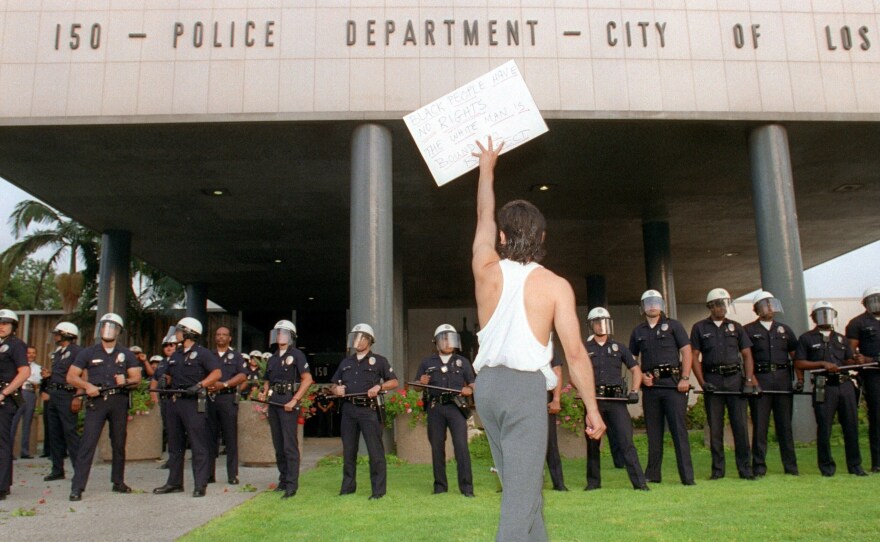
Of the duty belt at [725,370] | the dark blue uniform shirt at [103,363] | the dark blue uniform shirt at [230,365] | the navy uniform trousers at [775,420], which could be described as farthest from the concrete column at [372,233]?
the navy uniform trousers at [775,420]

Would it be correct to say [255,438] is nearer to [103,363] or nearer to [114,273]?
[103,363]

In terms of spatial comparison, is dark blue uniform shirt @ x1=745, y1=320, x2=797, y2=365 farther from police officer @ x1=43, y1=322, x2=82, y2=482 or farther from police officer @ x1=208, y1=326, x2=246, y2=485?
police officer @ x1=43, y1=322, x2=82, y2=482

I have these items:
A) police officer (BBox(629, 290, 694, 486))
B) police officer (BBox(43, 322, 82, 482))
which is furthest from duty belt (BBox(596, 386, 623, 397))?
police officer (BBox(43, 322, 82, 482))

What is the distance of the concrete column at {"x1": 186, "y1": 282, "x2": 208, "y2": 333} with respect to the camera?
2572 cm

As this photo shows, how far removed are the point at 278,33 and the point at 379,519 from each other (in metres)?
8.74

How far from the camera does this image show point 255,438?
12.2 m

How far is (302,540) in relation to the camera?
5.68m

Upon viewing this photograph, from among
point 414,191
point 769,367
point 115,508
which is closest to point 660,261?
point 414,191

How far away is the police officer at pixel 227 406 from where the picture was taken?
374 inches

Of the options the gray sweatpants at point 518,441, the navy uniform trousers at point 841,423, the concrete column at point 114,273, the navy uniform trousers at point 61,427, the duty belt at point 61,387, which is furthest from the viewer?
the concrete column at point 114,273

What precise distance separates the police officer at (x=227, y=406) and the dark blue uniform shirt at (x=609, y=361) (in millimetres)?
4557

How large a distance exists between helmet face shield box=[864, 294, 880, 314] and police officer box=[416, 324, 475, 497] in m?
5.14

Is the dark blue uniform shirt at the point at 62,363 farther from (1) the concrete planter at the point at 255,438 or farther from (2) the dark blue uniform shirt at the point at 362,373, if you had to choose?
(2) the dark blue uniform shirt at the point at 362,373

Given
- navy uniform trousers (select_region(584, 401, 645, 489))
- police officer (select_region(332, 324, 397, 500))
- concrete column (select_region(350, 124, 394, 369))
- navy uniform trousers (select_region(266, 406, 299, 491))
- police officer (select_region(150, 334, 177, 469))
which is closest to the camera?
navy uniform trousers (select_region(584, 401, 645, 489))
